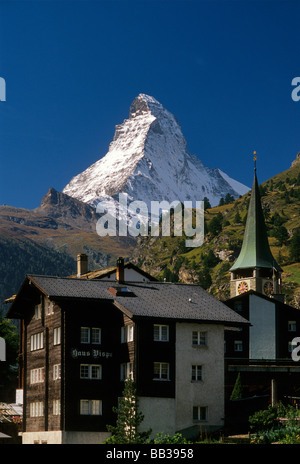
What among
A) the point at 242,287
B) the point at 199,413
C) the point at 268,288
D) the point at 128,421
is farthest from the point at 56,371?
the point at 242,287

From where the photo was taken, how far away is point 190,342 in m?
71.2

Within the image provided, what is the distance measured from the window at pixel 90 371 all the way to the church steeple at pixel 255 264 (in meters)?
81.6

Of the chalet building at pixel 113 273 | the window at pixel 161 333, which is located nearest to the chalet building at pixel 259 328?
the window at pixel 161 333

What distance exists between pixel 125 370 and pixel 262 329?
125ft

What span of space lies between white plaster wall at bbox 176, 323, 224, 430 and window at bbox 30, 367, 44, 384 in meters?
12.1

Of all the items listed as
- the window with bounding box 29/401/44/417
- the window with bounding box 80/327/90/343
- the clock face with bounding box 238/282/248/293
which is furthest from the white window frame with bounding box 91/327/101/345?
the clock face with bounding box 238/282/248/293

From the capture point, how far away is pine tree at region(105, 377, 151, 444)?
2334 inches

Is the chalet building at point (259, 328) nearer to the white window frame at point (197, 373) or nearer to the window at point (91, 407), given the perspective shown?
the white window frame at point (197, 373)

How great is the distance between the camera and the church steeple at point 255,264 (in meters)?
153

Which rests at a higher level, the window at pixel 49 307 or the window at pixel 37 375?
the window at pixel 49 307

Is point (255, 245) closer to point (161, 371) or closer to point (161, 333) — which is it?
point (161, 333)

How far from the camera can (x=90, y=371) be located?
7088 cm

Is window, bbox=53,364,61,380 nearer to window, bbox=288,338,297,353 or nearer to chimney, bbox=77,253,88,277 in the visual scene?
chimney, bbox=77,253,88,277

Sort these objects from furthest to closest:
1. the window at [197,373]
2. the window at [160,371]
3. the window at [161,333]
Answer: the window at [197,373]
the window at [161,333]
the window at [160,371]
